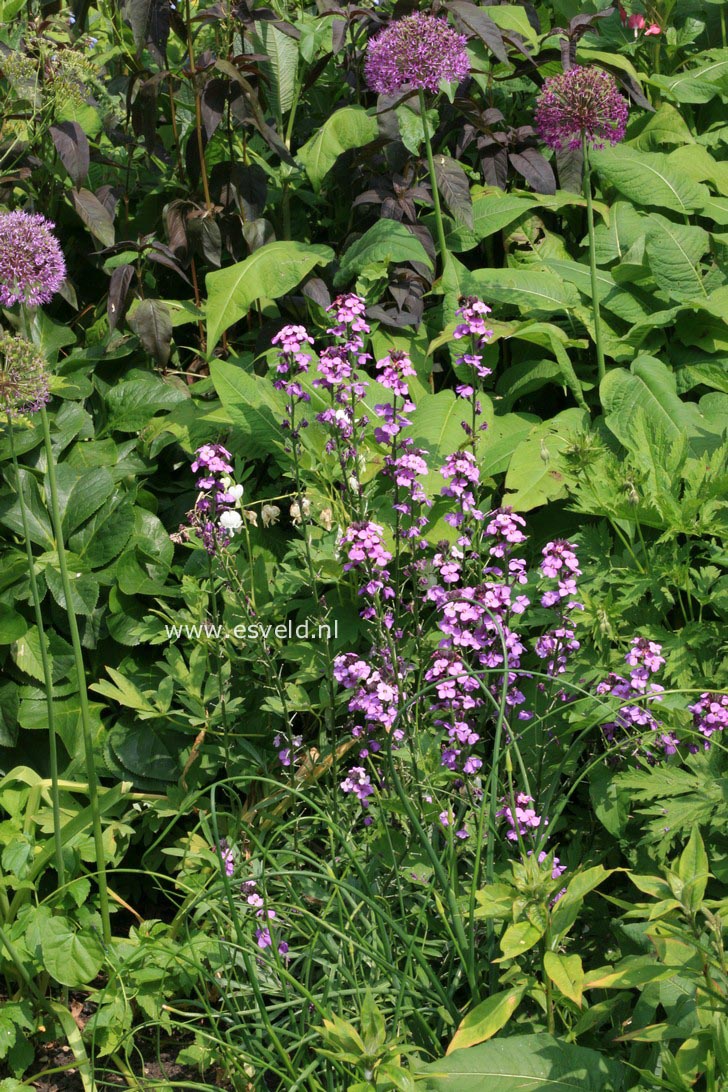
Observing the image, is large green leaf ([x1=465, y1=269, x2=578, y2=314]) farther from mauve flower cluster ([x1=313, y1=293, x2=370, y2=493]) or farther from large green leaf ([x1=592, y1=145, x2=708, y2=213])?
mauve flower cluster ([x1=313, y1=293, x2=370, y2=493])

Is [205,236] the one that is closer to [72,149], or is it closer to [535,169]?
[72,149]

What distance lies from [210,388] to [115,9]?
1.74 metres

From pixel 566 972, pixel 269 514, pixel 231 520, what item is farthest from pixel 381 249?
pixel 566 972

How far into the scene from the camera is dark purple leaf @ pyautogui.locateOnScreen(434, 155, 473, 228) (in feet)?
11.3

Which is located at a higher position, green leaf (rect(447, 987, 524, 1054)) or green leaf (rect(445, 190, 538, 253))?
green leaf (rect(445, 190, 538, 253))

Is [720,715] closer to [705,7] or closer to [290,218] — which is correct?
[290,218]

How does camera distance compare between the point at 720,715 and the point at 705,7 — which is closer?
the point at 720,715

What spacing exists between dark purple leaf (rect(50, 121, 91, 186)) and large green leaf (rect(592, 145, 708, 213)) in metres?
1.71

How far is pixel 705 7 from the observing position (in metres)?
4.67

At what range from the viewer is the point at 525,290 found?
3332 millimetres

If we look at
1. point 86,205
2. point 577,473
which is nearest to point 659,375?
point 577,473

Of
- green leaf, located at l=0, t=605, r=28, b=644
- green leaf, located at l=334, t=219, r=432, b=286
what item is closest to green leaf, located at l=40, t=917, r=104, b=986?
green leaf, located at l=0, t=605, r=28, b=644

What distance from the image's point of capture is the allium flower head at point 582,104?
2.82 m

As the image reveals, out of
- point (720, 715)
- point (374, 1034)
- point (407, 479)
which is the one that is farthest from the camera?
point (407, 479)
